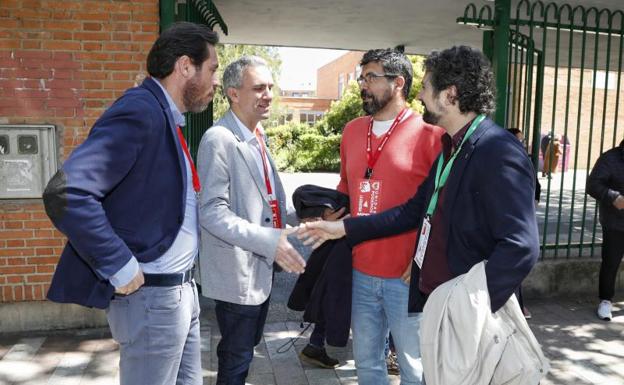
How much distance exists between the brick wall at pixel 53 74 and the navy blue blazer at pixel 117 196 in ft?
8.57

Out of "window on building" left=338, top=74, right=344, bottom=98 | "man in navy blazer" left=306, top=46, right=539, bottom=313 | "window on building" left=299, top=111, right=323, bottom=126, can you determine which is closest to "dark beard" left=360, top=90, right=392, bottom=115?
"man in navy blazer" left=306, top=46, right=539, bottom=313

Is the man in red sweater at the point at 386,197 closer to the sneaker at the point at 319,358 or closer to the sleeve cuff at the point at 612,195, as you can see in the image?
the sneaker at the point at 319,358

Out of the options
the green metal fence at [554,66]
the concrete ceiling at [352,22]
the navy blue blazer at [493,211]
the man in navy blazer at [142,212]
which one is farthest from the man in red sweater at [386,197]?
the concrete ceiling at [352,22]

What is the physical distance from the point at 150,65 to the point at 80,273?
2.83ft

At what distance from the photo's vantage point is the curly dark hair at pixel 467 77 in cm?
223

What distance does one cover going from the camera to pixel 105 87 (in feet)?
14.7

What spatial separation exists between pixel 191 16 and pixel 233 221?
290cm

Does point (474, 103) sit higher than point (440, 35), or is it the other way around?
point (440, 35)

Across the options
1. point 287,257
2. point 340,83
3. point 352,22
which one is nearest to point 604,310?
point 287,257

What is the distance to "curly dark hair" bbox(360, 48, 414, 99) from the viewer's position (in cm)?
290

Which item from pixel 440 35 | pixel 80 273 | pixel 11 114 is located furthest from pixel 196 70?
pixel 440 35

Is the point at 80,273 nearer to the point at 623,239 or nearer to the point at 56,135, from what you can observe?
the point at 56,135

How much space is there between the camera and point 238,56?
583 inches

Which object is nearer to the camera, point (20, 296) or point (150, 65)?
point (150, 65)
